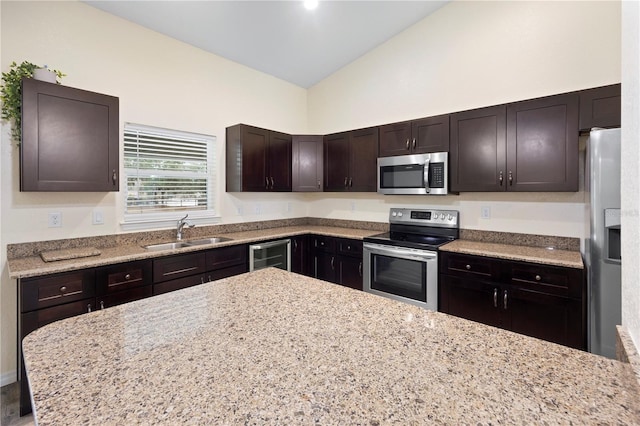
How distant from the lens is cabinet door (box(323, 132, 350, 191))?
3.92 m

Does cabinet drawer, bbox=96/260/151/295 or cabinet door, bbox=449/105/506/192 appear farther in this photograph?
cabinet door, bbox=449/105/506/192

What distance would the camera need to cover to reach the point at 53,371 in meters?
0.78

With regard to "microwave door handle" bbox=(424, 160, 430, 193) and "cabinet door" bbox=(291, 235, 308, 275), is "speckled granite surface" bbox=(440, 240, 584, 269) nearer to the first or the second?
"microwave door handle" bbox=(424, 160, 430, 193)

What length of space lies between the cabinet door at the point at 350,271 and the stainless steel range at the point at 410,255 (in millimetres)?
137

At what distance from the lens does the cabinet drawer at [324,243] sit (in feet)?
12.2

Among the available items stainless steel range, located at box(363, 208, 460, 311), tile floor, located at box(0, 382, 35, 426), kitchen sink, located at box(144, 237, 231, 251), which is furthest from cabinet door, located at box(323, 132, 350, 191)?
tile floor, located at box(0, 382, 35, 426)

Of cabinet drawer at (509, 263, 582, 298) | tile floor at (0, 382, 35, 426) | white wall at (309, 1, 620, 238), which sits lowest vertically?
tile floor at (0, 382, 35, 426)

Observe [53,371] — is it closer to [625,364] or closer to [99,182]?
[625,364]

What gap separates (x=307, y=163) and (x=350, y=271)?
1574 mm

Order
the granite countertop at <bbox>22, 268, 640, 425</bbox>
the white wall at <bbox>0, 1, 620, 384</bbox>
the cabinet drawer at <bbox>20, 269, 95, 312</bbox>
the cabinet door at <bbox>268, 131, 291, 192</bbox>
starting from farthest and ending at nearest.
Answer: the cabinet door at <bbox>268, 131, 291, 192</bbox>, the white wall at <bbox>0, 1, 620, 384</bbox>, the cabinet drawer at <bbox>20, 269, 95, 312</bbox>, the granite countertop at <bbox>22, 268, 640, 425</bbox>

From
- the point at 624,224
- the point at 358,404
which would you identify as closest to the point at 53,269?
the point at 358,404

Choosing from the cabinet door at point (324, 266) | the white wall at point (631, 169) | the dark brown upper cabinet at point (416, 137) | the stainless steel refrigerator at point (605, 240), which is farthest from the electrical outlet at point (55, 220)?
the stainless steel refrigerator at point (605, 240)

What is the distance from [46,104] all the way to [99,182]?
0.62 metres

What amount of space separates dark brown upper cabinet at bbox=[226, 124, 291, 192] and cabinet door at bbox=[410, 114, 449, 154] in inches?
65.2
